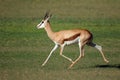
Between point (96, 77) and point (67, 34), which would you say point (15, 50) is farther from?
point (96, 77)

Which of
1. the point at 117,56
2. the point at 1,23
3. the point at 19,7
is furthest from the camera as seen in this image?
the point at 19,7

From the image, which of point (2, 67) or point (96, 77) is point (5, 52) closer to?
point (2, 67)

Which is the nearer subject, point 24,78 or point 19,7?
point 24,78

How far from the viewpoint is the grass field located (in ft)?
50.8

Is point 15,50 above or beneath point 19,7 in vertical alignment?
above

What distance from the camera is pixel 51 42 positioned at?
21.2 m

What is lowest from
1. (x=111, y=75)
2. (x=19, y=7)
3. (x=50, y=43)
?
(x=19, y=7)

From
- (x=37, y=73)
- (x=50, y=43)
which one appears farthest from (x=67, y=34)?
(x=50, y=43)

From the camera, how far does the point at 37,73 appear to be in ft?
50.2

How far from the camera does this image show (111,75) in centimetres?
1518

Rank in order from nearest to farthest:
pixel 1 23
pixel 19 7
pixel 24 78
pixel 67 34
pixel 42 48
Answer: pixel 24 78, pixel 67 34, pixel 42 48, pixel 1 23, pixel 19 7

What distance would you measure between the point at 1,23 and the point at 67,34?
1005 cm

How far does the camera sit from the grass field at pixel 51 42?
15477mm

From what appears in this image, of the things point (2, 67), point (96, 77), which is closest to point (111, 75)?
point (96, 77)
